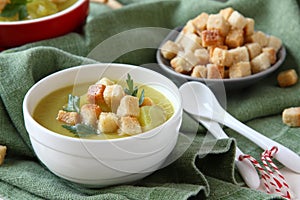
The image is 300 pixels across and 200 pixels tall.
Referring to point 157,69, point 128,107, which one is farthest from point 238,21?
point 128,107

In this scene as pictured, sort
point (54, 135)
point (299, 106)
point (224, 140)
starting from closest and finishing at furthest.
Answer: point (54, 135), point (224, 140), point (299, 106)

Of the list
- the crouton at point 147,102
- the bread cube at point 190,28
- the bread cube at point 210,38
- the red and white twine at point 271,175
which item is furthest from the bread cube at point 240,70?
the crouton at point 147,102

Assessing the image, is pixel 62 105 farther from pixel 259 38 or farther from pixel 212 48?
pixel 259 38

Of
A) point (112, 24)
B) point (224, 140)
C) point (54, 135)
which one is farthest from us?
point (112, 24)

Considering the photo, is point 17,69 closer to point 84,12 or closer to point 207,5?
point 84,12

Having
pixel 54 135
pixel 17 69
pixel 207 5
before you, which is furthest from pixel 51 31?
pixel 54 135

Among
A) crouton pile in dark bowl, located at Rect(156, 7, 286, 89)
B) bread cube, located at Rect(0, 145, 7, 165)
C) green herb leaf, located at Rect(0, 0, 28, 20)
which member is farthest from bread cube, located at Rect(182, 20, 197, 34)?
bread cube, located at Rect(0, 145, 7, 165)
